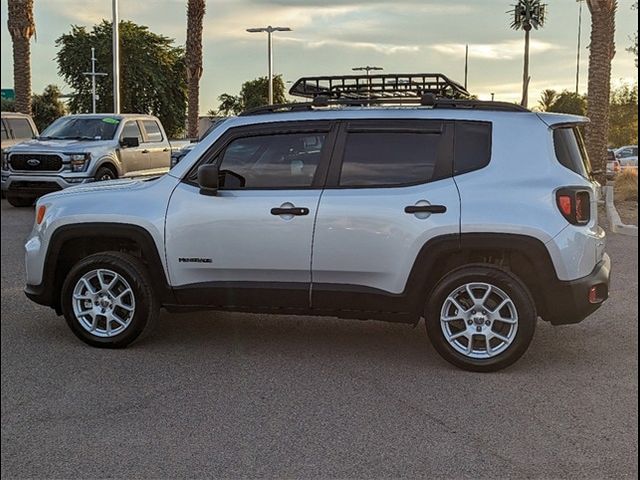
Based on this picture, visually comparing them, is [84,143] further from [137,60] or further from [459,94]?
[137,60]

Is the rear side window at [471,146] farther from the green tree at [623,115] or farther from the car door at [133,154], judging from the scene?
the green tree at [623,115]

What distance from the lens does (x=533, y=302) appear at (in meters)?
5.19

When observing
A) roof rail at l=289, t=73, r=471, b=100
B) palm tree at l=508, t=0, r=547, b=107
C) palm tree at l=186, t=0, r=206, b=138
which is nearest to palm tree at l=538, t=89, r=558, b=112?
palm tree at l=508, t=0, r=547, b=107

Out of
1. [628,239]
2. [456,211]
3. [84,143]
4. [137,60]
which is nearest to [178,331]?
[456,211]

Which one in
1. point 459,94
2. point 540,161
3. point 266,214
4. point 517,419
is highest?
point 459,94

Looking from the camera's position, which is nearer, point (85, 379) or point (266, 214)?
point (85, 379)

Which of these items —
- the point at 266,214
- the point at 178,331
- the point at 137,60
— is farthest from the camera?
the point at 137,60

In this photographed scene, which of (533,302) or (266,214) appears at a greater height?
(266,214)

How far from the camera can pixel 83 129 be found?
54.2 ft

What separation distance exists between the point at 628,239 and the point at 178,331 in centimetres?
854

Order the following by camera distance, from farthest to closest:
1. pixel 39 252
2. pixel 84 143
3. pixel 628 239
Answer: pixel 84 143 < pixel 628 239 < pixel 39 252

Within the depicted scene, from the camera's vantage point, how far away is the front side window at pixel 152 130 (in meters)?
17.5

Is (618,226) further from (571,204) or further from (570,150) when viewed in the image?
(571,204)

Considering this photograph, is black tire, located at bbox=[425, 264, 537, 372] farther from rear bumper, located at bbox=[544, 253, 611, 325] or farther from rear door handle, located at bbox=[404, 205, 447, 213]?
rear door handle, located at bbox=[404, 205, 447, 213]
